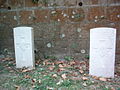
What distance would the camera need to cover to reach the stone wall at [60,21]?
12.7 feet

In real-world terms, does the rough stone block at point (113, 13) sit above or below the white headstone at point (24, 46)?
above

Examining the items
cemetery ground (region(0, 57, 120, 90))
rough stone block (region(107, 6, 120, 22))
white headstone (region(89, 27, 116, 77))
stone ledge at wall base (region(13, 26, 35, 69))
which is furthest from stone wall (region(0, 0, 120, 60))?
white headstone (region(89, 27, 116, 77))

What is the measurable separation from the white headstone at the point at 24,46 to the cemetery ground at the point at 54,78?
0.20 m

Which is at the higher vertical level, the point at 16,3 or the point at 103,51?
the point at 16,3

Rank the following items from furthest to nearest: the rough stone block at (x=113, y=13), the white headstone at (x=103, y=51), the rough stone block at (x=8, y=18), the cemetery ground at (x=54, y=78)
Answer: the rough stone block at (x=8, y=18) < the rough stone block at (x=113, y=13) < the white headstone at (x=103, y=51) < the cemetery ground at (x=54, y=78)

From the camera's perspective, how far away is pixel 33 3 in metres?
4.06

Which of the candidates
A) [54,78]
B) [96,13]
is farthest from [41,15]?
[54,78]

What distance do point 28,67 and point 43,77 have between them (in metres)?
0.83

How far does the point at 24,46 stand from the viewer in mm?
3492

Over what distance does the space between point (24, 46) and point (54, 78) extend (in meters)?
1.26

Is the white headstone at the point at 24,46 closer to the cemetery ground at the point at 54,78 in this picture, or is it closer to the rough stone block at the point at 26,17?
the cemetery ground at the point at 54,78

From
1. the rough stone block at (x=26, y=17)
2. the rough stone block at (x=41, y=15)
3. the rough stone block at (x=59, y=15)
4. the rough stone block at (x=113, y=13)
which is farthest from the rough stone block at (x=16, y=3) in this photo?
the rough stone block at (x=113, y=13)

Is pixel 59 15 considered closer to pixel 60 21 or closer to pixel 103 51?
pixel 60 21

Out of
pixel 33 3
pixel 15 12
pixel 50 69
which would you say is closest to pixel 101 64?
pixel 50 69
